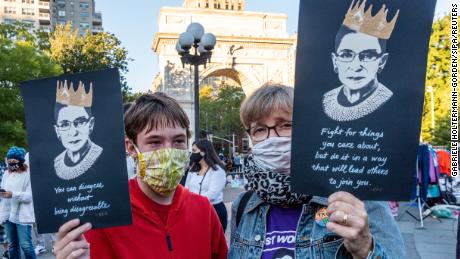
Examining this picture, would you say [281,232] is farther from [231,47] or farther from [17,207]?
[231,47]

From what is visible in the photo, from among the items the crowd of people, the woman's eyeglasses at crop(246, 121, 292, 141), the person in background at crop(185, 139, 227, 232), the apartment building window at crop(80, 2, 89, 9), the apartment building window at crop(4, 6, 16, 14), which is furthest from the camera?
the apartment building window at crop(80, 2, 89, 9)

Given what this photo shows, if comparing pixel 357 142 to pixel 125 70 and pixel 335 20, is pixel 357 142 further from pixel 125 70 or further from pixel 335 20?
pixel 125 70

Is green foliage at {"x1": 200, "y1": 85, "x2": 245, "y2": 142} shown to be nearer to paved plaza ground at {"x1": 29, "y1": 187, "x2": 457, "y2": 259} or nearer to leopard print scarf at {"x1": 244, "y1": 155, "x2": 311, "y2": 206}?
paved plaza ground at {"x1": 29, "y1": 187, "x2": 457, "y2": 259}

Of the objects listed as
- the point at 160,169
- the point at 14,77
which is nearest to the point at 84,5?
the point at 14,77

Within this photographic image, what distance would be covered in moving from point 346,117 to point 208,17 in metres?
43.8

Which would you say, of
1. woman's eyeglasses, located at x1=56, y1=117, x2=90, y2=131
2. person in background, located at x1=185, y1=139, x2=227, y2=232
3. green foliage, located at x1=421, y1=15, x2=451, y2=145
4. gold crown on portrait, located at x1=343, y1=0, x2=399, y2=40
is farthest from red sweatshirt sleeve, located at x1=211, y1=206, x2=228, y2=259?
green foliage, located at x1=421, y1=15, x2=451, y2=145

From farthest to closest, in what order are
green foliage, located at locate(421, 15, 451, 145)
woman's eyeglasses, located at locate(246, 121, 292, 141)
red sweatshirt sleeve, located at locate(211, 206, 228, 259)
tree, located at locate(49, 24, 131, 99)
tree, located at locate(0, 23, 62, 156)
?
green foliage, located at locate(421, 15, 451, 145) → tree, located at locate(49, 24, 131, 99) → tree, located at locate(0, 23, 62, 156) → red sweatshirt sleeve, located at locate(211, 206, 228, 259) → woman's eyeglasses, located at locate(246, 121, 292, 141)

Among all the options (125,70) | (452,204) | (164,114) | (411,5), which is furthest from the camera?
(125,70)

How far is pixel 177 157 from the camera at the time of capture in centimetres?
248

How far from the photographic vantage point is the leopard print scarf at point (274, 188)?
2.04 m

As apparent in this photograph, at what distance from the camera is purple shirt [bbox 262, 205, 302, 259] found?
79.7 inches

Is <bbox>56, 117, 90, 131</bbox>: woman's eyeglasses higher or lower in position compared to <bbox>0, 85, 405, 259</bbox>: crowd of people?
higher

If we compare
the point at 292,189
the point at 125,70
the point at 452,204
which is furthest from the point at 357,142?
the point at 125,70

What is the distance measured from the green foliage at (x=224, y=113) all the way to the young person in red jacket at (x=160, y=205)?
4499 centimetres
